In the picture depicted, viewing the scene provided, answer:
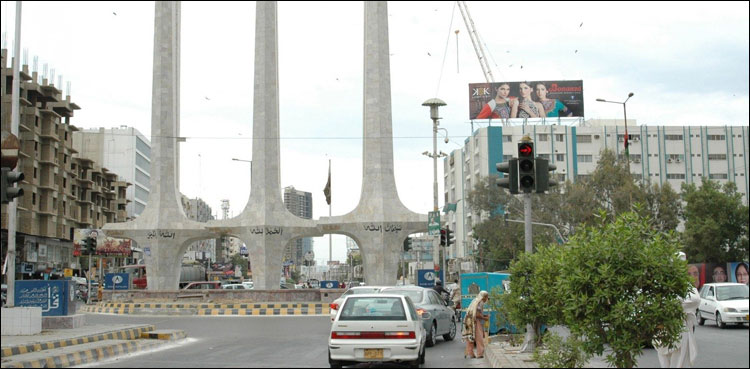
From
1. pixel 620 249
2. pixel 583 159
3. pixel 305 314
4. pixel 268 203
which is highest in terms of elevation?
pixel 583 159

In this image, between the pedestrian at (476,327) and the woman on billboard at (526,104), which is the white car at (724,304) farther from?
the woman on billboard at (526,104)

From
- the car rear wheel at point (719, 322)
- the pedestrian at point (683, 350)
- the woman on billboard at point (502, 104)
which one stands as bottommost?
the car rear wheel at point (719, 322)

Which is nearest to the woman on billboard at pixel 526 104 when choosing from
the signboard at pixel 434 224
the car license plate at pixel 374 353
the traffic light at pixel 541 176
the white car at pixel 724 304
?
the signboard at pixel 434 224

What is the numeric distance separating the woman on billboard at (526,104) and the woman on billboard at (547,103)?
50cm

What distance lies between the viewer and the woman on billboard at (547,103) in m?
81.5

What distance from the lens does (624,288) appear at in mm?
9773

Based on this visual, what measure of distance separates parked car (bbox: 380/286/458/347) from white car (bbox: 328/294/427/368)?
13.6 feet

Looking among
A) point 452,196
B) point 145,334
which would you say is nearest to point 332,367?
point 145,334

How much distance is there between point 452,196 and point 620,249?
9403cm

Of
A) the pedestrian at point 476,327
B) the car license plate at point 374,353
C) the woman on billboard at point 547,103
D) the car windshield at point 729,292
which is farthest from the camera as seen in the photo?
the woman on billboard at point 547,103

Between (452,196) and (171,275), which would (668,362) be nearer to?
(171,275)

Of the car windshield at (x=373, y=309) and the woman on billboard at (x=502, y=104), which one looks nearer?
the car windshield at (x=373, y=309)

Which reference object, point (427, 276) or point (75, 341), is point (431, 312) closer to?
point (75, 341)

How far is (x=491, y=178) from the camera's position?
66.2 meters
